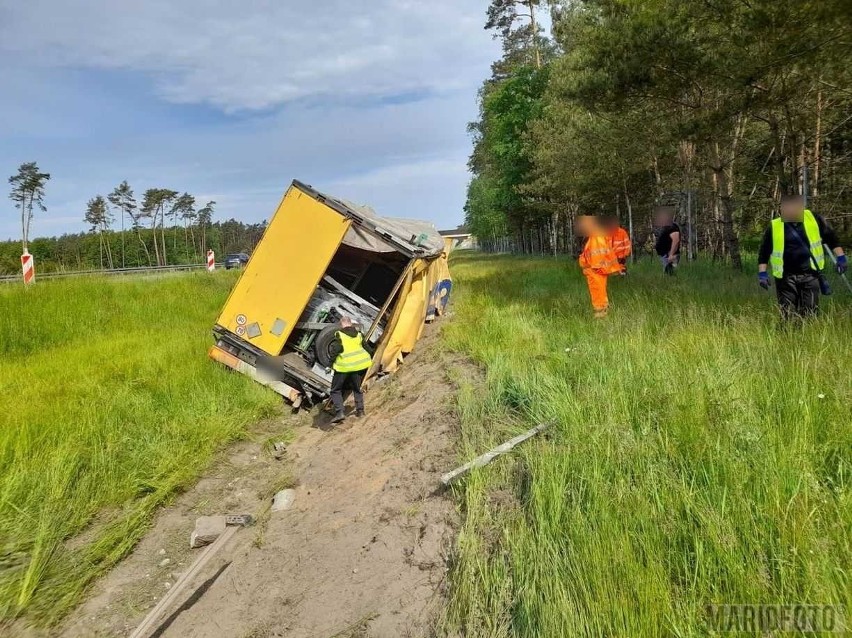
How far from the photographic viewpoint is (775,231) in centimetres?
538

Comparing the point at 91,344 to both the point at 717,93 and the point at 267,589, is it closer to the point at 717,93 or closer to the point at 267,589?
the point at 267,589

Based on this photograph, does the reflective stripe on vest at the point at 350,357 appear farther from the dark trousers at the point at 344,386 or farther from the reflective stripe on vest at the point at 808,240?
the reflective stripe on vest at the point at 808,240

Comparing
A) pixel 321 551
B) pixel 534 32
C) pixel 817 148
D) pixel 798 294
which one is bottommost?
pixel 321 551

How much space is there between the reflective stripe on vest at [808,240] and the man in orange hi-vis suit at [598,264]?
2.18 m

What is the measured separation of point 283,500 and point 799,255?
545 cm

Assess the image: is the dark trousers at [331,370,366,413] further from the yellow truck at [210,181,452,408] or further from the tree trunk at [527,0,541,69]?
the tree trunk at [527,0,541,69]

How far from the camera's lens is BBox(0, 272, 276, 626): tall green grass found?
11.5ft

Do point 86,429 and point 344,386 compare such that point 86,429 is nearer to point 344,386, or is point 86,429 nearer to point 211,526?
point 211,526

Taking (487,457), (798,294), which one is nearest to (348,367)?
(487,457)

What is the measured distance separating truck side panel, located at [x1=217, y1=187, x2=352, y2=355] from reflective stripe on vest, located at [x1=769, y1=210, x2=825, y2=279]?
4.87 metres

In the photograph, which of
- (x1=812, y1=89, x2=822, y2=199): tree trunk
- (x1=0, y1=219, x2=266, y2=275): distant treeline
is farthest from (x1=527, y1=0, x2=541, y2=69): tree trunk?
(x1=0, y1=219, x2=266, y2=275): distant treeline

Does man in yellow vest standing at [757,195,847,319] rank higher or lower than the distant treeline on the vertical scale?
lower

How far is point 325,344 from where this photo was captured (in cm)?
759

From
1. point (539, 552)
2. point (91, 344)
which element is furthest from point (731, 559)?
point (91, 344)
